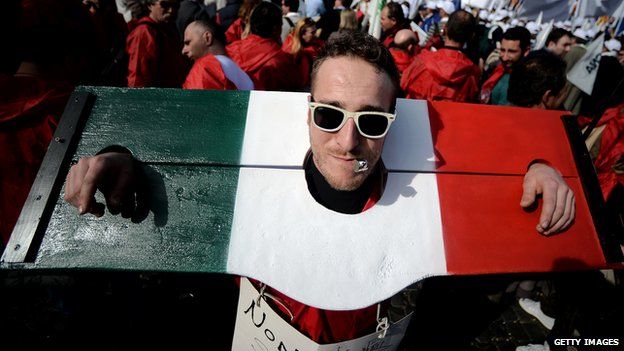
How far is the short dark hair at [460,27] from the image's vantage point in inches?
126

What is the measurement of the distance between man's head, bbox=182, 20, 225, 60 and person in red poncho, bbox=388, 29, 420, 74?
2285 mm

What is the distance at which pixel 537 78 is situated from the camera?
8.41 feet

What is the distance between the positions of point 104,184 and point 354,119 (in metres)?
1.09

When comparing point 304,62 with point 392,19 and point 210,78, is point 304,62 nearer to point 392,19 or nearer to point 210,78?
point 392,19

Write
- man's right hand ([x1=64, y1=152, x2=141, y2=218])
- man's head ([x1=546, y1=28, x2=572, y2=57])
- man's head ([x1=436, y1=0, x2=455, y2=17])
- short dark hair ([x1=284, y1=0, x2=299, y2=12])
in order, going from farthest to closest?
man's head ([x1=436, y1=0, x2=455, y2=17])
short dark hair ([x1=284, y1=0, x2=299, y2=12])
man's head ([x1=546, y1=28, x2=572, y2=57])
man's right hand ([x1=64, y1=152, x2=141, y2=218])

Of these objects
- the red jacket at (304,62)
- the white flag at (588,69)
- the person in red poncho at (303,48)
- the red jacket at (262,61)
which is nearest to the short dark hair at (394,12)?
the person in red poncho at (303,48)

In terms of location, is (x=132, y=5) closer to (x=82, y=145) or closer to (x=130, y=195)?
(x=82, y=145)

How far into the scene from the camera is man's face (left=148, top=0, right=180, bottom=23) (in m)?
3.63

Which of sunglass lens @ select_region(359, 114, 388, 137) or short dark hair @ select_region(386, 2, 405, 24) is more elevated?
sunglass lens @ select_region(359, 114, 388, 137)

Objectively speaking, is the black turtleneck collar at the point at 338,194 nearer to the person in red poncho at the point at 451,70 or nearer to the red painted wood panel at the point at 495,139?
the red painted wood panel at the point at 495,139

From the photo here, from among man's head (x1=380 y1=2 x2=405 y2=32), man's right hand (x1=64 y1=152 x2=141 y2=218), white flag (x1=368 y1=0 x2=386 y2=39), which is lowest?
man's head (x1=380 y1=2 x2=405 y2=32)

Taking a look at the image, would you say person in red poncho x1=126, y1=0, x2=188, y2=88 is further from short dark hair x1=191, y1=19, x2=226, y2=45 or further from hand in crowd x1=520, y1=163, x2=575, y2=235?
hand in crowd x1=520, y1=163, x2=575, y2=235

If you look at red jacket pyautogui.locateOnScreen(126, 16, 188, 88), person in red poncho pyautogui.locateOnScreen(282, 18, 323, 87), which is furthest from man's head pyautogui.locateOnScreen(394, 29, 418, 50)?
red jacket pyautogui.locateOnScreen(126, 16, 188, 88)

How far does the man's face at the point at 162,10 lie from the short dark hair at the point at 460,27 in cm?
307
